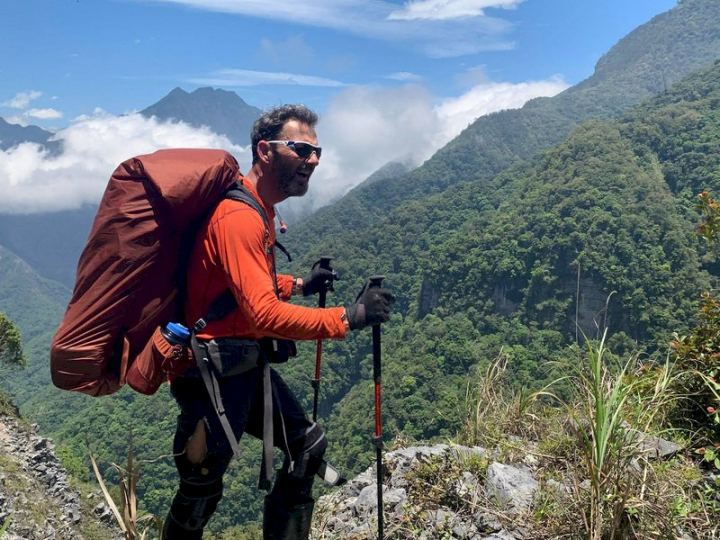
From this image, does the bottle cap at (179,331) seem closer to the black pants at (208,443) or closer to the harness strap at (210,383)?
the harness strap at (210,383)

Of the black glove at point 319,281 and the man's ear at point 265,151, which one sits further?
the black glove at point 319,281

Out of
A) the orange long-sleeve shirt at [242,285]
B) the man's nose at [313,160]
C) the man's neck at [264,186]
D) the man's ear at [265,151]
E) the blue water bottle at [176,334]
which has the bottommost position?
the blue water bottle at [176,334]

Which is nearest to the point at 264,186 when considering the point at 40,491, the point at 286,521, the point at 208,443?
the point at 208,443

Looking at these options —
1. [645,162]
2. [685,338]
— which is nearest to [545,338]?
[645,162]

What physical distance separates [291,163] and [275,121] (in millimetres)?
280

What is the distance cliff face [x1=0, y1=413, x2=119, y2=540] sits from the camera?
1371 cm

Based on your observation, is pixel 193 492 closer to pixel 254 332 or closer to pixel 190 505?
pixel 190 505

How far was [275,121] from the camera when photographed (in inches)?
105

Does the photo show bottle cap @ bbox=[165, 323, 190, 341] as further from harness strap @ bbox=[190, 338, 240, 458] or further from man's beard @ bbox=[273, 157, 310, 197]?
man's beard @ bbox=[273, 157, 310, 197]

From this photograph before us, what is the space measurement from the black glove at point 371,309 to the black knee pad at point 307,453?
2.39ft

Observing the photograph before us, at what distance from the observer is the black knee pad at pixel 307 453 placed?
8.58 feet

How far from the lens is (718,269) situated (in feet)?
168

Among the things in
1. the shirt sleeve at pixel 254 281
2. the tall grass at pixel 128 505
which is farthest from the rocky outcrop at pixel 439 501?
the tall grass at pixel 128 505

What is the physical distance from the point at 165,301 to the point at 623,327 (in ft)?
186
